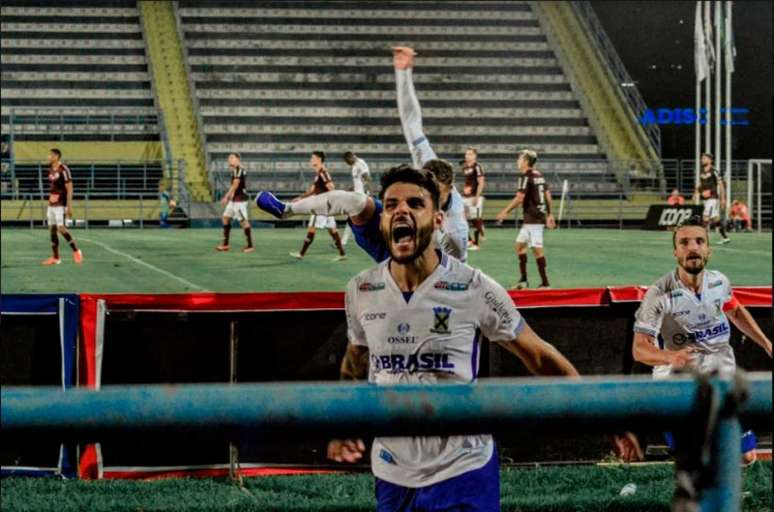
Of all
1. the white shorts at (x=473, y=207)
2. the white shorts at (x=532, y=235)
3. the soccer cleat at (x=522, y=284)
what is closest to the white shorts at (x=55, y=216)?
the white shorts at (x=532, y=235)

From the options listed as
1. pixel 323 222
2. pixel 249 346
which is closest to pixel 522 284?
pixel 323 222

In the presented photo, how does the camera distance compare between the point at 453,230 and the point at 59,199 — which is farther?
the point at 59,199

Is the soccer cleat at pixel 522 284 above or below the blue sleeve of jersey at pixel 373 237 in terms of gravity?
below

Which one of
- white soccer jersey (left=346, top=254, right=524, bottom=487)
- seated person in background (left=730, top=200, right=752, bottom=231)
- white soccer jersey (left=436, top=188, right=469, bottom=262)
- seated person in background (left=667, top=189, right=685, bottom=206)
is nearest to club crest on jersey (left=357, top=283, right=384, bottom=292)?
white soccer jersey (left=346, top=254, right=524, bottom=487)

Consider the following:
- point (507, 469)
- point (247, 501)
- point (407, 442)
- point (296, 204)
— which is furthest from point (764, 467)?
point (407, 442)

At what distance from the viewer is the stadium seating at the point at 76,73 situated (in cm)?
4131

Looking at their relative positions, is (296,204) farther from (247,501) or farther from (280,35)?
(280,35)

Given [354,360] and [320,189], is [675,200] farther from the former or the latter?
[354,360]

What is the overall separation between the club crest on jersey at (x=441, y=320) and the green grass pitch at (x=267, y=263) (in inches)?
482

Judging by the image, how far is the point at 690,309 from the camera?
26.0ft

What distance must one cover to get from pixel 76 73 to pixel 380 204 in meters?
41.7

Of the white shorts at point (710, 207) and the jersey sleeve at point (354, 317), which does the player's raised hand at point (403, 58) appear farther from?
the white shorts at point (710, 207)

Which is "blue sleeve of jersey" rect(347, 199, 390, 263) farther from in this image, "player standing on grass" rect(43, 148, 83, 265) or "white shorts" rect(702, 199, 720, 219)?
"white shorts" rect(702, 199, 720, 219)

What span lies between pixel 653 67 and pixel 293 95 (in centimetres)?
1390
